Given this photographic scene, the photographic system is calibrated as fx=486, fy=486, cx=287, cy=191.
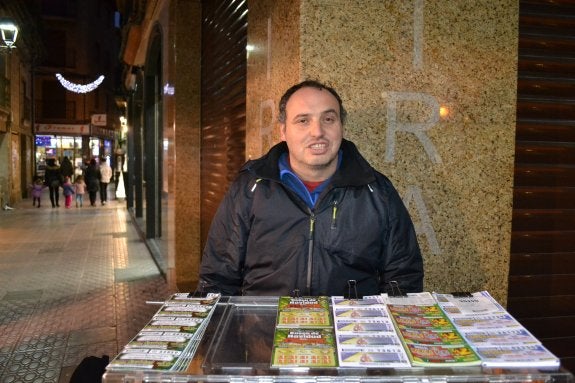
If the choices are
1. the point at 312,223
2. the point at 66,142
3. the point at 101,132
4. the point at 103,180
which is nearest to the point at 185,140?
the point at 312,223

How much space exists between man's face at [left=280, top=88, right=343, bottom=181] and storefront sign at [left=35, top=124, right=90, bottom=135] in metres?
38.0

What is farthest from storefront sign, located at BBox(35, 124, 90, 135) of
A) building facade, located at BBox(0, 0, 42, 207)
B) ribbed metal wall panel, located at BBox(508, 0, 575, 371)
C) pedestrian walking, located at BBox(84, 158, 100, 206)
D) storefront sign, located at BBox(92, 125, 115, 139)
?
ribbed metal wall panel, located at BBox(508, 0, 575, 371)

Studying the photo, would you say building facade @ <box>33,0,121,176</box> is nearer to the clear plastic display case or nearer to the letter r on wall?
the letter r on wall

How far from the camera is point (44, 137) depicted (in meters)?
36.1

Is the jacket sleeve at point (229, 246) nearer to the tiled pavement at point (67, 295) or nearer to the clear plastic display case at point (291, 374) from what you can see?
the clear plastic display case at point (291, 374)

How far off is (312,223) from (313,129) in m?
0.45

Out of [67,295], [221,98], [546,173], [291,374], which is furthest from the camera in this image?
[67,295]

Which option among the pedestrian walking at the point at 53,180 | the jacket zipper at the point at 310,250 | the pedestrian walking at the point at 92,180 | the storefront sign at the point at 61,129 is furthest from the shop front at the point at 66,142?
the jacket zipper at the point at 310,250

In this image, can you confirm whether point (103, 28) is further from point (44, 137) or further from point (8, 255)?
point (8, 255)

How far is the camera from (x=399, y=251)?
2383 millimetres

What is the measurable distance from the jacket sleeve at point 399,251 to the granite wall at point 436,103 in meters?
0.89

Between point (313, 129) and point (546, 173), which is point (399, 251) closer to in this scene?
point (313, 129)

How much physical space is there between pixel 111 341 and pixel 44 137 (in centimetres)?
3552

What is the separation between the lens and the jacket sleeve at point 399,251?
237 centimetres
